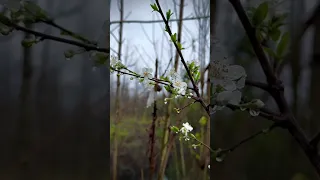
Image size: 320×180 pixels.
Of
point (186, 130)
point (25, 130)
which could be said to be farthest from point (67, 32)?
point (186, 130)

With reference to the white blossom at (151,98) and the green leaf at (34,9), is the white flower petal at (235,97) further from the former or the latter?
the green leaf at (34,9)

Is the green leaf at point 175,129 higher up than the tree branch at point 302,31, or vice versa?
the tree branch at point 302,31

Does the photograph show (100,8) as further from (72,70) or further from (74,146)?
(74,146)

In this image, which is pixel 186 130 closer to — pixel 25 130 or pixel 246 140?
pixel 246 140

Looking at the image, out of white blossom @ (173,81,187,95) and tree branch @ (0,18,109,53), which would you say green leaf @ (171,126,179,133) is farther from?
tree branch @ (0,18,109,53)

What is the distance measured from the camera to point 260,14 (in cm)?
69

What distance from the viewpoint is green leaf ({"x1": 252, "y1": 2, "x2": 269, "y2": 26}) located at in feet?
2.27

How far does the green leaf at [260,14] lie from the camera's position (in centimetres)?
69

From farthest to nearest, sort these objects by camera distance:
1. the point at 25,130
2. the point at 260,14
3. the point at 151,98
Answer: the point at 151,98 → the point at 25,130 → the point at 260,14

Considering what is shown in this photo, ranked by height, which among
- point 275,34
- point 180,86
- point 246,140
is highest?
point 275,34

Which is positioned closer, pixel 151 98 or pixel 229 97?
pixel 229 97

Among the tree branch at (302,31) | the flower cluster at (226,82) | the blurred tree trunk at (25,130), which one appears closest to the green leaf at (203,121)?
the flower cluster at (226,82)

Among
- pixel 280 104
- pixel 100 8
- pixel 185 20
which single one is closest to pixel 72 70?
pixel 100 8

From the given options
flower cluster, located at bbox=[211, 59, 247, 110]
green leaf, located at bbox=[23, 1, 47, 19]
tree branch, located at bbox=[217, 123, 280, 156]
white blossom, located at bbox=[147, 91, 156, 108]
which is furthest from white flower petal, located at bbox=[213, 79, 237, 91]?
green leaf, located at bbox=[23, 1, 47, 19]
